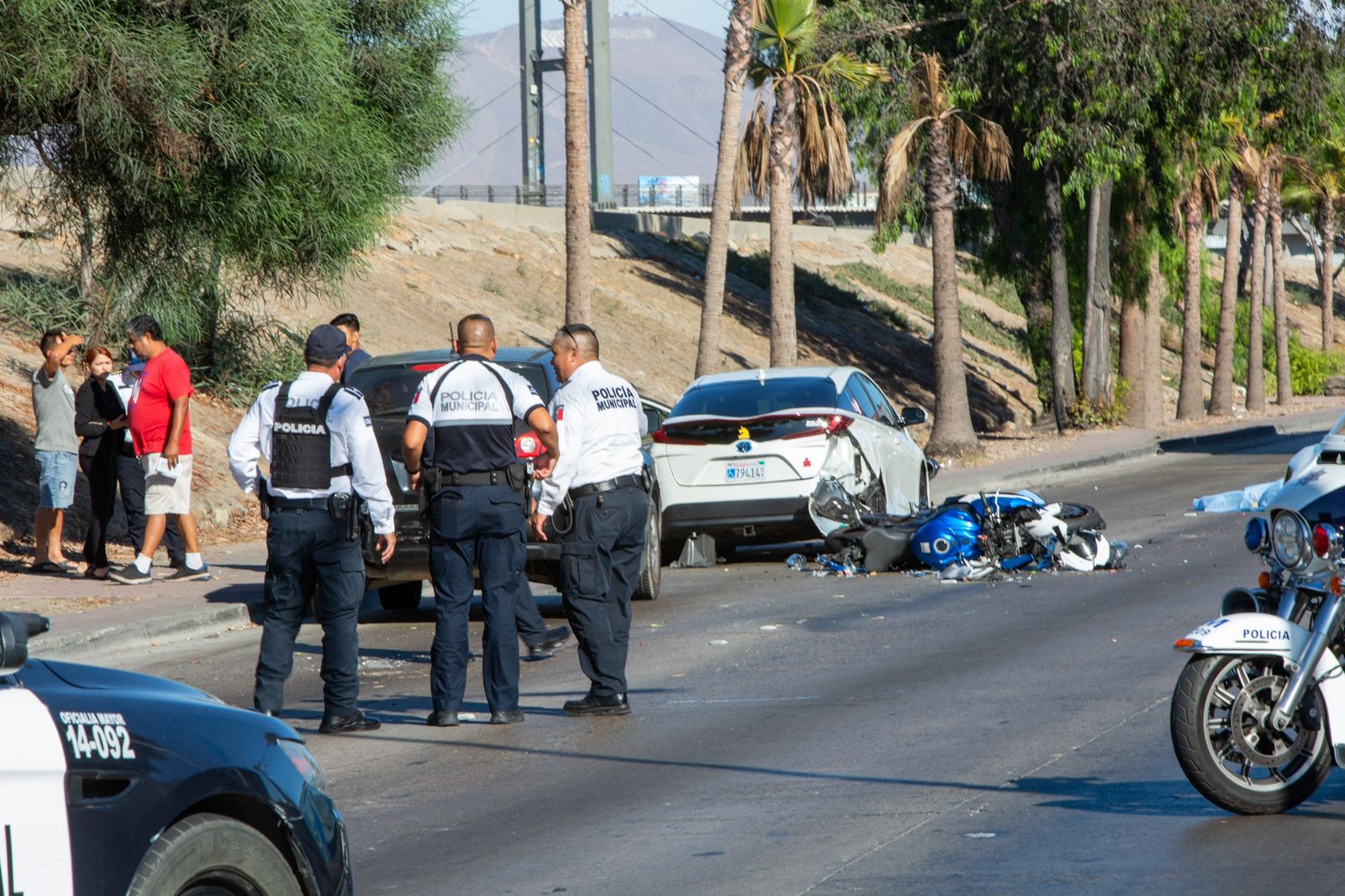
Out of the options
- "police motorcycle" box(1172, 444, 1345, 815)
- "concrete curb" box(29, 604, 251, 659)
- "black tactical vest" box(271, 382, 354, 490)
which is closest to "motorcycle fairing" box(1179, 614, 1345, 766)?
"police motorcycle" box(1172, 444, 1345, 815)

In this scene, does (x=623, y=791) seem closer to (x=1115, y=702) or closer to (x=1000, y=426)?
(x=1115, y=702)

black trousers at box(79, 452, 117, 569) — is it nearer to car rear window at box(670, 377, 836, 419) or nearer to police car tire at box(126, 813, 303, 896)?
car rear window at box(670, 377, 836, 419)

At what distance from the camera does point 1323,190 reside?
183ft

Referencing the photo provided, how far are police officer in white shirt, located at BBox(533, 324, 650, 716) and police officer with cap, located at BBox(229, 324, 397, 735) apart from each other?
931mm

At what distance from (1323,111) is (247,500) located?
73.4ft

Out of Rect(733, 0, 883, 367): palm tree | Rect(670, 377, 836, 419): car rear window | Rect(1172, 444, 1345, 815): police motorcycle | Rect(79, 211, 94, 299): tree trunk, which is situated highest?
Rect(733, 0, 883, 367): palm tree

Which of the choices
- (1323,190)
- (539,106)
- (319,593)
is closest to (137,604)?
(319,593)

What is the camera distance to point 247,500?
18.8m

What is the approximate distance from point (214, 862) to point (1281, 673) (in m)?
4.08

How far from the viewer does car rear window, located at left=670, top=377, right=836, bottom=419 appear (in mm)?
15375

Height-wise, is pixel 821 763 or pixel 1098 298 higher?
pixel 1098 298

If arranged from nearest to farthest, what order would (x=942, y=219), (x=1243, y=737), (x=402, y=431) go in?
(x=1243, y=737), (x=402, y=431), (x=942, y=219)

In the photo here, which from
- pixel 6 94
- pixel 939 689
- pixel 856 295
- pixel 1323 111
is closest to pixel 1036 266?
pixel 1323 111

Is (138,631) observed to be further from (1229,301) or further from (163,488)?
(1229,301)
